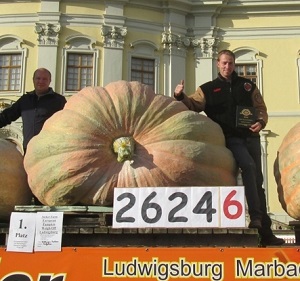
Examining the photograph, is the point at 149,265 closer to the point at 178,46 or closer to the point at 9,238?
the point at 9,238

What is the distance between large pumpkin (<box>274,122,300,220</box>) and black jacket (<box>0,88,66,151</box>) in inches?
91.6

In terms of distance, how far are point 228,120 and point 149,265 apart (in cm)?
190

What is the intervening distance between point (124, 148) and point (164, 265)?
1.23 metres

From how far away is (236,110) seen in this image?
486 cm

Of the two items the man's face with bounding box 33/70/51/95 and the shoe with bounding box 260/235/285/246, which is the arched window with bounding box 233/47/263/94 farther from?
the shoe with bounding box 260/235/285/246

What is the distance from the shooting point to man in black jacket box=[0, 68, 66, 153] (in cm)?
539

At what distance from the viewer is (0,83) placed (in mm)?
21797

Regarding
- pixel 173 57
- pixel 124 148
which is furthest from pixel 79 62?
pixel 124 148

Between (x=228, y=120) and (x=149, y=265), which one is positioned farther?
(x=228, y=120)

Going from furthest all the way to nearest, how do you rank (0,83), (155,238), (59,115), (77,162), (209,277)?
(0,83)
(59,115)
(77,162)
(155,238)
(209,277)

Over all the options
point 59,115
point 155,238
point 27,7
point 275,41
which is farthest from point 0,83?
point 155,238

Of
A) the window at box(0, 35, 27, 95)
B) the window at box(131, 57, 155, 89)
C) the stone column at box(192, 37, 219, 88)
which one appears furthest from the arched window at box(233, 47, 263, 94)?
the window at box(0, 35, 27, 95)

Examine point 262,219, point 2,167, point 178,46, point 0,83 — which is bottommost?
point 262,219

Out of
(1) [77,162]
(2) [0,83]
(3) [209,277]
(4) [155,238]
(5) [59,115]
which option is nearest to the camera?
(3) [209,277]
